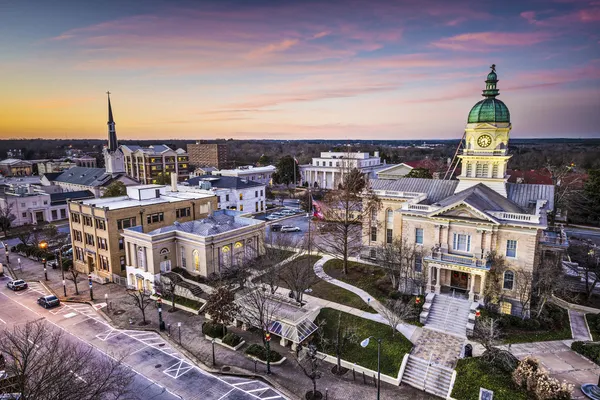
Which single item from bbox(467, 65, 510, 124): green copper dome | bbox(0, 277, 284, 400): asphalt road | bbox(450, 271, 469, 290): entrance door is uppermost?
bbox(467, 65, 510, 124): green copper dome

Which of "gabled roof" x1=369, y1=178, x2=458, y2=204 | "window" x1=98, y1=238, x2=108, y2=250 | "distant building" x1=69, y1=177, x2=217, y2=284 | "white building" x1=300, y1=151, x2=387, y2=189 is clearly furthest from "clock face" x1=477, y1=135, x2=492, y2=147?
"white building" x1=300, y1=151, x2=387, y2=189

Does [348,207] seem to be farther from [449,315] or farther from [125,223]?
[125,223]

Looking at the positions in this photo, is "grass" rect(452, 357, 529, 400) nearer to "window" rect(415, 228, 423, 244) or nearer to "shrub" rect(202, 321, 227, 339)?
"window" rect(415, 228, 423, 244)

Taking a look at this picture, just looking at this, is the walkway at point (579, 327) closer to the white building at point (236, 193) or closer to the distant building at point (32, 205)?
the white building at point (236, 193)

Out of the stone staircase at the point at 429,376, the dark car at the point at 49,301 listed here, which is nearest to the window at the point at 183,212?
the dark car at the point at 49,301

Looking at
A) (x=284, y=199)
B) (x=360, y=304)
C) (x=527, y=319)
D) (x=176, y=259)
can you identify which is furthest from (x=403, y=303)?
(x=284, y=199)

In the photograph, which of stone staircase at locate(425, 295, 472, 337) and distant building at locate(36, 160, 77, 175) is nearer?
stone staircase at locate(425, 295, 472, 337)
